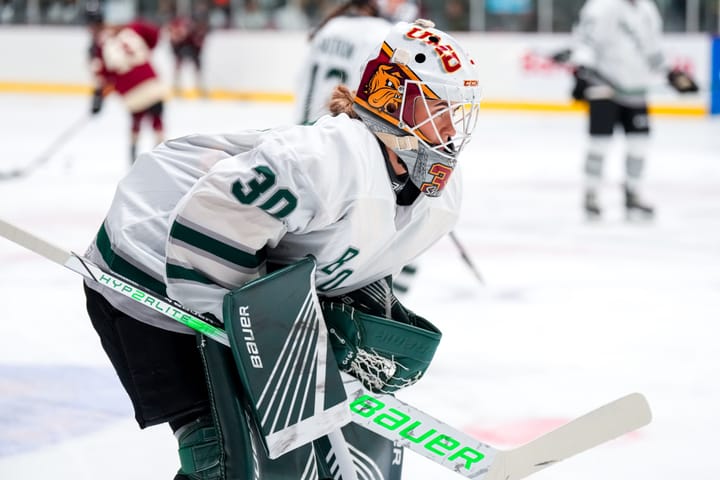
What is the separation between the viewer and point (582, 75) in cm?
513

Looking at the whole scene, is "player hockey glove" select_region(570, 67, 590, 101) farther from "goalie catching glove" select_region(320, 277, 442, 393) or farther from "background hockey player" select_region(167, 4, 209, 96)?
"background hockey player" select_region(167, 4, 209, 96)

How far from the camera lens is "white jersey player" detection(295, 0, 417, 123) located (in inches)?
121

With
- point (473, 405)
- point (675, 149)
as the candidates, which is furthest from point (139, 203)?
point (675, 149)

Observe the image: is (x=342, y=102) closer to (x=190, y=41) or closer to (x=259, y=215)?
(x=259, y=215)

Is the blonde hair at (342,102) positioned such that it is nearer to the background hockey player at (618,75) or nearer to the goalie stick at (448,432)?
the goalie stick at (448,432)

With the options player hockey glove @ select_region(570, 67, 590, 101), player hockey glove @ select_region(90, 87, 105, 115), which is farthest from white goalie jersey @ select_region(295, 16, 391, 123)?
player hockey glove @ select_region(90, 87, 105, 115)

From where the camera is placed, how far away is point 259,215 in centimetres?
135

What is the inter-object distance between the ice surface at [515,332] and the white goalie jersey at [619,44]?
2.22 ft

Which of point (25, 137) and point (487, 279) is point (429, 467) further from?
point (25, 137)

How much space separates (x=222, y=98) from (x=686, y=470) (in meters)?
9.48

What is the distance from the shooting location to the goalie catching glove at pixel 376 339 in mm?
1491

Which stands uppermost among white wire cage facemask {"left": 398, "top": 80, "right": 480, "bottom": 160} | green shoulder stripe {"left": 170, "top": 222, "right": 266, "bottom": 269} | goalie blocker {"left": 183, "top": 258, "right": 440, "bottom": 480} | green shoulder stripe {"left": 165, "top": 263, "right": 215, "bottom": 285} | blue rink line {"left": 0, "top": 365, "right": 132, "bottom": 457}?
white wire cage facemask {"left": 398, "top": 80, "right": 480, "bottom": 160}

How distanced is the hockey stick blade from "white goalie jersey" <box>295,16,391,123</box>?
165 centimetres

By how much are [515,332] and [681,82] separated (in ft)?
8.97
